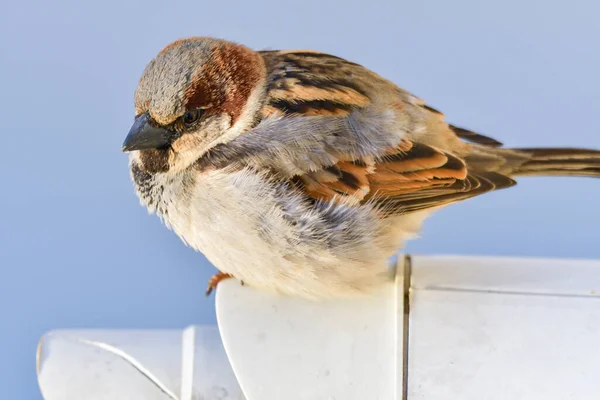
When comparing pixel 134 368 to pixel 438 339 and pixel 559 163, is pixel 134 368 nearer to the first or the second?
pixel 438 339

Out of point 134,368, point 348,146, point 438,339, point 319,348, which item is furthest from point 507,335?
point 134,368

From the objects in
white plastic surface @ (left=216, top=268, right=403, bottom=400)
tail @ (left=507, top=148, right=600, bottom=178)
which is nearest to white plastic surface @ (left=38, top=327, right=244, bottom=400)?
white plastic surface @ (left=216, top=268, right=403, bottom=400)

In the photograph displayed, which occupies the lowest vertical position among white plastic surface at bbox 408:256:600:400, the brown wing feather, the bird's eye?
white plastic surface at bbox 408:256:600:400

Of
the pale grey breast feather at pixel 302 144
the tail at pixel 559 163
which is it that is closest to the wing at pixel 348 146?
the pale grey breast feather at pixel 302 144

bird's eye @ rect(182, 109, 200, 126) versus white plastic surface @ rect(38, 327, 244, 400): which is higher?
bird's eye @ rect(182, 109, 200, 126)

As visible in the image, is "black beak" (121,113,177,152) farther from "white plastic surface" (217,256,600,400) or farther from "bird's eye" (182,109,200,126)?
"white plastic surface" (217,256,600,400)

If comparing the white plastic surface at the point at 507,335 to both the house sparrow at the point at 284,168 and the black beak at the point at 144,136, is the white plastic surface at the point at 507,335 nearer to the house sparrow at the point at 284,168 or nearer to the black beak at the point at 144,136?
the house sparrow at the point at 284,168

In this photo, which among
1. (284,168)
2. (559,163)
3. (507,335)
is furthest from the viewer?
(559,163)

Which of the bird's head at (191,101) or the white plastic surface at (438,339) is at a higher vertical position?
the bird's head at (191,101)

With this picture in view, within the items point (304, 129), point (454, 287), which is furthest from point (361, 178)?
point (454, 287)
